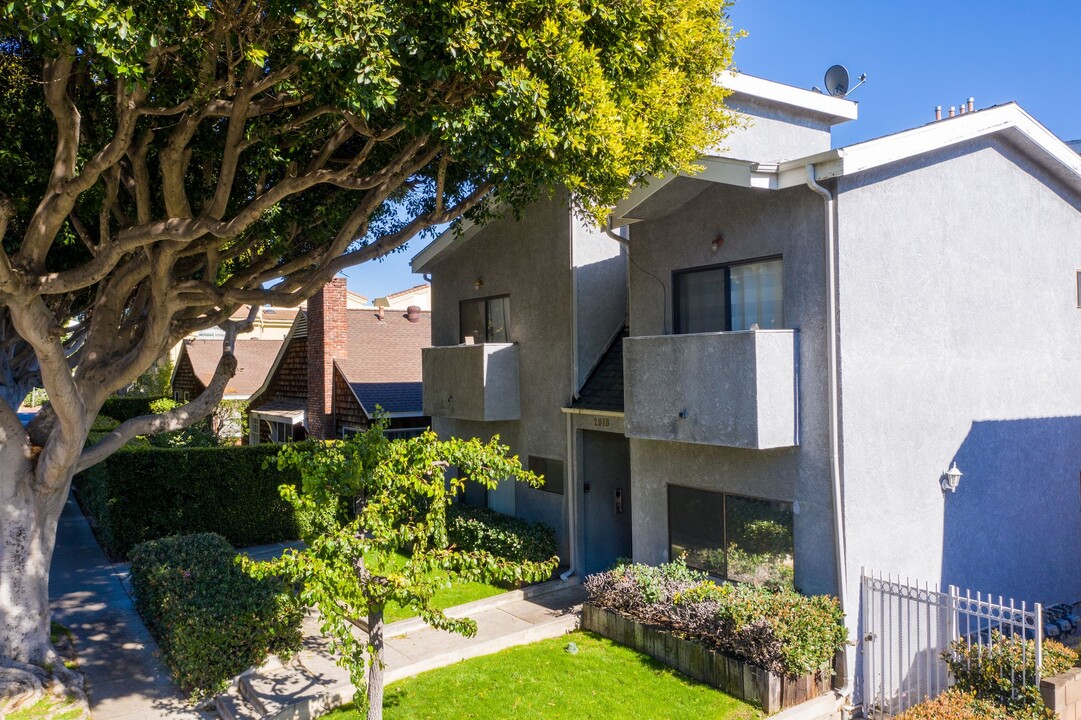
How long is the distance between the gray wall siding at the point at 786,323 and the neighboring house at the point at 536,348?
1.71 metres

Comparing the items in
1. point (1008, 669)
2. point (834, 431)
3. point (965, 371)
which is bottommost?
point (1008, 669)

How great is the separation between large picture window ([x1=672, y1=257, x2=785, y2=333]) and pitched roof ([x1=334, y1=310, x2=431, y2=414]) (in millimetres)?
10693

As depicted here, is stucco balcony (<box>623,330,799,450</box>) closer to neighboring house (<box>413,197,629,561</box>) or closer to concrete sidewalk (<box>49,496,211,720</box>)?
neighboring house (<box>413,197,629,561</box>)

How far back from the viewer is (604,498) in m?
14.6

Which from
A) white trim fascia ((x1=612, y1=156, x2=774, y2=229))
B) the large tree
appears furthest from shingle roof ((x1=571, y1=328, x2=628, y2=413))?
the large tree

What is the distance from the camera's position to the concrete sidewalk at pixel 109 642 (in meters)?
9.54

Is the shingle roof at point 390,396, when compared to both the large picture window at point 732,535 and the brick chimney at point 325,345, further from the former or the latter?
the large picture window at point 732,535

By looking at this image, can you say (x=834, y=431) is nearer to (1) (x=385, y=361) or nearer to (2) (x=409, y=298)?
(1) (x=385, y=361)

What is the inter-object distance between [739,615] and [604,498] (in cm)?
531

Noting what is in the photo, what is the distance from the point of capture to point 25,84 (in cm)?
1002

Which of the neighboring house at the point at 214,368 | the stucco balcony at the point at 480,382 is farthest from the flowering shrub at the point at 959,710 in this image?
the neighboring house at the point at 214,368

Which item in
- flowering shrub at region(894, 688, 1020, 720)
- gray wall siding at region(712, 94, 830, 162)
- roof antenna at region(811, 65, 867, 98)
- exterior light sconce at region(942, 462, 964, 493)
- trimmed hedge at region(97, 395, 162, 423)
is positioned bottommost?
flowering shrub at region(894, 688, 1020, 720)

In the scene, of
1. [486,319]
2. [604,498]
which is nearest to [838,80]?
[486,319]

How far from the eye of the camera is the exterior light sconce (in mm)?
10602
